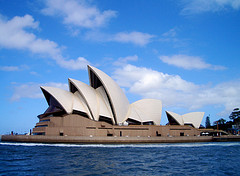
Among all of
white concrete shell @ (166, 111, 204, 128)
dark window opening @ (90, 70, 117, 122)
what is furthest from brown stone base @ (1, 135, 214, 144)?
white concrete shell @ (166, 111, 204, 128)

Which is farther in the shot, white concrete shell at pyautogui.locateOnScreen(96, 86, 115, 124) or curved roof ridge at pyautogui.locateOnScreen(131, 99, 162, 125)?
curved roof ridge at pyautogui.locateOnScreen(131, 99, 162, 125)

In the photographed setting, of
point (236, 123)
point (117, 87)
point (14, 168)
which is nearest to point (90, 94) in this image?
point (117, 87)

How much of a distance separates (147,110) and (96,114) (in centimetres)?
1712

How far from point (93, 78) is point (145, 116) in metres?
17.9

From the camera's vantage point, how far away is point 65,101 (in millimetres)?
52125

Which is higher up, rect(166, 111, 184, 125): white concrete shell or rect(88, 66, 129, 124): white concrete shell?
rect(88, 66, 129, 124): white concrete shell

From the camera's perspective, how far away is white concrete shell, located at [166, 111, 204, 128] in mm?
68312

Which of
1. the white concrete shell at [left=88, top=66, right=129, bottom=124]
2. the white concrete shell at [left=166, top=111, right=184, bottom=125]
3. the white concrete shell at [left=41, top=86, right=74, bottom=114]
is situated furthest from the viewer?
the white concrete shell at [left=166, top=111, right=184, bottom=125]

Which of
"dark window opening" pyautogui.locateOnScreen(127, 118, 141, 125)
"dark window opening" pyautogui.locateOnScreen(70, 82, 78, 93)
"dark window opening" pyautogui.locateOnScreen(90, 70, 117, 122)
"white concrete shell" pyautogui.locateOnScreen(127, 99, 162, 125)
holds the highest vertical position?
"dark window opening" pyautogui.locateOnScreen(90, 70, 117, 122)

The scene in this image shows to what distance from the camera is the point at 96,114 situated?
53375 millimetres

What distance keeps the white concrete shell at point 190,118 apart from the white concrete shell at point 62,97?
30.5 m

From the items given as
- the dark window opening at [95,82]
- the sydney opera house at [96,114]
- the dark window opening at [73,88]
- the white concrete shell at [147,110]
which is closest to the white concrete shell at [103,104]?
the sydney opera house at [96,114]

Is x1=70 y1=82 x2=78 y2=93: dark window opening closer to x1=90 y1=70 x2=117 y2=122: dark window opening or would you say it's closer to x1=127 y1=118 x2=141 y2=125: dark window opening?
x1=90 y1=70 x2=117 y2=122: dark window opening

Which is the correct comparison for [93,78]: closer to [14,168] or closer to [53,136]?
[53,136]
